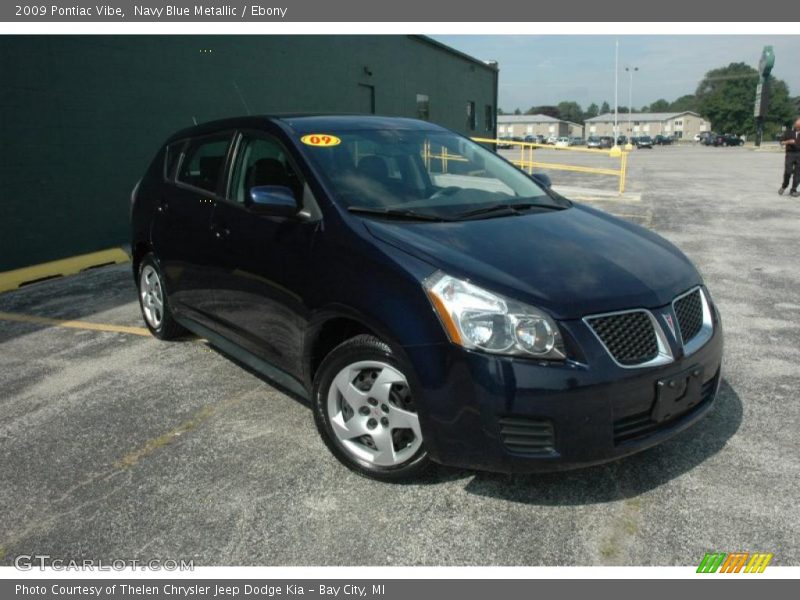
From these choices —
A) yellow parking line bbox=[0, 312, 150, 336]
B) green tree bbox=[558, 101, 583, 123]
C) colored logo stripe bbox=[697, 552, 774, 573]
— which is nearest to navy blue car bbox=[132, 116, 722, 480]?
colored logo stripe bbox=[697, 552, 774, 573]

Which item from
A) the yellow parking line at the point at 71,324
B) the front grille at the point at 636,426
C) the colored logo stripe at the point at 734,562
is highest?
the front grille at the point at 636,426

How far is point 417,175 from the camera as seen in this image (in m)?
3.75

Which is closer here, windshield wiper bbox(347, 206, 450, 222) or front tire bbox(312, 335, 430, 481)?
front tire bbox(312, 335, 430, 481)

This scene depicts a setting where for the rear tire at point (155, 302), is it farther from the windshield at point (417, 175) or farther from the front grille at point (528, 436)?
the front grille at point (528, 436)

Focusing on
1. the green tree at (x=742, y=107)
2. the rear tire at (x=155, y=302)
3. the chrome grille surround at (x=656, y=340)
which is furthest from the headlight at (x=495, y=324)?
the green tree at (x=742, y=107)

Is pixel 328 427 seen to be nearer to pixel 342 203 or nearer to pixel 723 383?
pixel 342 203

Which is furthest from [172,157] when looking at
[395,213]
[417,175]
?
[395,213]

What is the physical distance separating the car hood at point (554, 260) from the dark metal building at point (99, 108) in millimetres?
6798

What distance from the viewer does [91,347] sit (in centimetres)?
527

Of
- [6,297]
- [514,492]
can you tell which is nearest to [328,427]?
[514,492]

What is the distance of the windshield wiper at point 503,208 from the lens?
337 centimetres

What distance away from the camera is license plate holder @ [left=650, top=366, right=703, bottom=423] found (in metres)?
2.71

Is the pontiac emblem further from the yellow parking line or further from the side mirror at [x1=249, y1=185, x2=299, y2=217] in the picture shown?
the yellow parking line

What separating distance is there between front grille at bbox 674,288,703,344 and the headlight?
2.35ft
